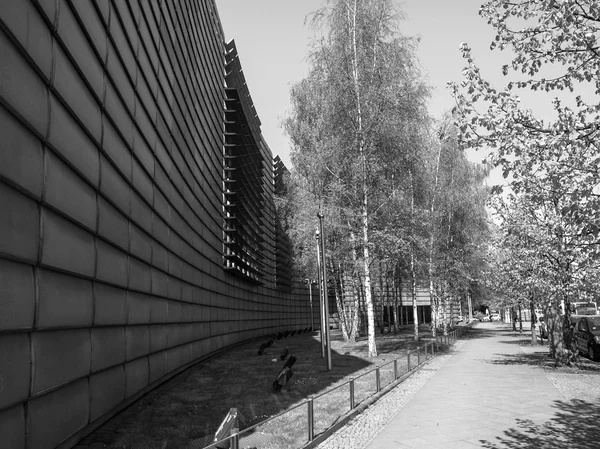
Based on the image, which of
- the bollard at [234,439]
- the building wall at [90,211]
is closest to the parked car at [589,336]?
the building wall at [90,211]

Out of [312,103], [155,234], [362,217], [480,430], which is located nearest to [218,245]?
[362,217]

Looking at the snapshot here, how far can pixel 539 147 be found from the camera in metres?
8.76

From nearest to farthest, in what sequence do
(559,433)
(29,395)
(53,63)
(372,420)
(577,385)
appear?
(29,395), (53,63), (559,433), (372,420), (577,385)

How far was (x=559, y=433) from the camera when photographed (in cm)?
898

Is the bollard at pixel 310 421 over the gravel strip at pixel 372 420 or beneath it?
over

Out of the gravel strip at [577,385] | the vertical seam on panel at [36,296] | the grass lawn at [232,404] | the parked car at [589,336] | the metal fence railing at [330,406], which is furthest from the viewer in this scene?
the parked car at [589,336]

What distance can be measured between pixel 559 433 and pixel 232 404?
5.68 metres

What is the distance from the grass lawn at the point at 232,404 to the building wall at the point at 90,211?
0.42 metres

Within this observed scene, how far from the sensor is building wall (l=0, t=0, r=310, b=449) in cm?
532

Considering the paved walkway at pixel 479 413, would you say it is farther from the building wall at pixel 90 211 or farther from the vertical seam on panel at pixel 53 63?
the vertical seam on panel at pixel 53 63

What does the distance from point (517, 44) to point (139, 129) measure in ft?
21.1

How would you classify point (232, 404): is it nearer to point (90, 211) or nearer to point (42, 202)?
point (90, 211)

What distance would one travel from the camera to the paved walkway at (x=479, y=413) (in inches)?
334

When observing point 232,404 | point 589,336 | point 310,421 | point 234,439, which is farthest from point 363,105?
point 234,439
